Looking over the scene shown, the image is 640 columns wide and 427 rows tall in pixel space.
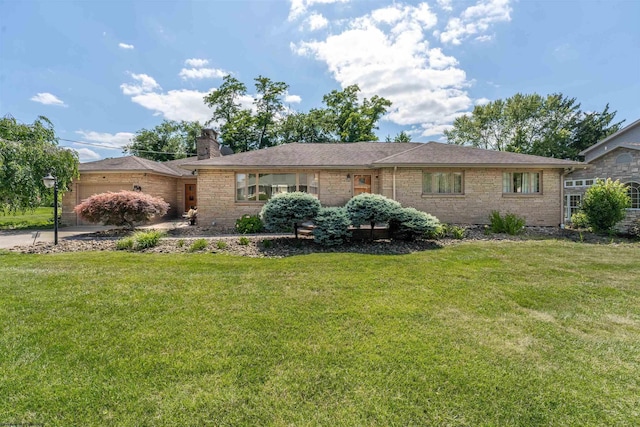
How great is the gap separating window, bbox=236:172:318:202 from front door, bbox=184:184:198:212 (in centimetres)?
656

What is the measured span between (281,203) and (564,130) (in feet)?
103

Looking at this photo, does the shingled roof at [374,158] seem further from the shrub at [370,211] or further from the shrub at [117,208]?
the shrub at [370,211]

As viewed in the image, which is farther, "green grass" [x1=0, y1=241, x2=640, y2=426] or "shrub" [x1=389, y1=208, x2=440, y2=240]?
"shrub" [x1=389, y1=208, x2=440, y2=240]

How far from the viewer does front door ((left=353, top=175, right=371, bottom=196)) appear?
1252cm

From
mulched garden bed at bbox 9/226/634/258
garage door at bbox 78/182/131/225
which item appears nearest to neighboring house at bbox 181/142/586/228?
mulched garden bed at bbox 9/226/634/258

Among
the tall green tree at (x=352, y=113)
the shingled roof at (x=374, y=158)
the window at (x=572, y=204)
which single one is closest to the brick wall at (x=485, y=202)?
the shingled roof at (x=374, y=158)

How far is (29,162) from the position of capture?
411 inches

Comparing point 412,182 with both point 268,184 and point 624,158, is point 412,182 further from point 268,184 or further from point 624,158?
point 624,158

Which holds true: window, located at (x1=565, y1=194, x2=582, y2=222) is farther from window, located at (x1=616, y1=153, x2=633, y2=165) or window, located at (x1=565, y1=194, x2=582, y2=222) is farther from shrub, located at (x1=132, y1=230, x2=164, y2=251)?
shrub, located at (x1=132, y1=230, x2=164, y2=251)

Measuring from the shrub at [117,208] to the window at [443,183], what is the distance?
11419 mm

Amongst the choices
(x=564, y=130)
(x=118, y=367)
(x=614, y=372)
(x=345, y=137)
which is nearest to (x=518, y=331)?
(x=614, y=372)

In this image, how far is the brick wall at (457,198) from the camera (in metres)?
11.9

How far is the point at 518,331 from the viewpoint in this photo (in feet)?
10.9

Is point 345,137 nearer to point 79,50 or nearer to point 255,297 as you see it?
point 79,50
